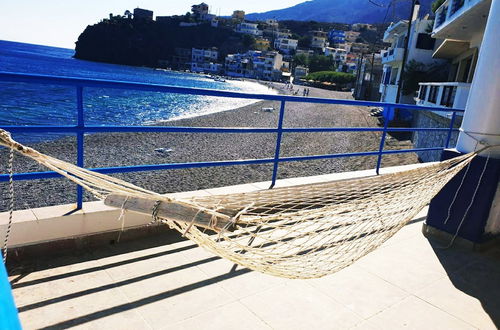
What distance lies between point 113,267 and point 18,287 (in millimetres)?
556

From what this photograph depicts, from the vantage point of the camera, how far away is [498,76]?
3.10m

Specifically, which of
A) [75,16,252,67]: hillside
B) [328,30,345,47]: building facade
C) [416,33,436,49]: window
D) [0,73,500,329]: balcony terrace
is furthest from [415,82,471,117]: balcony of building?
[328,30,345,47]: building facade

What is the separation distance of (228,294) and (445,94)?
14.9 meters

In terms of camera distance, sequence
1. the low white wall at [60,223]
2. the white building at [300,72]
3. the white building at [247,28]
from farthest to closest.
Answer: the white building at [247,28] → the white building at [300,72] → the low white wall at [60,223]

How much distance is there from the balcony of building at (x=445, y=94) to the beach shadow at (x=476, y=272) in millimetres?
10590

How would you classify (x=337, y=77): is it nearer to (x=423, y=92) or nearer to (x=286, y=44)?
(x=286, y=44)

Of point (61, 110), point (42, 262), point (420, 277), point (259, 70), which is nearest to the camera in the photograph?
point (42, 262)

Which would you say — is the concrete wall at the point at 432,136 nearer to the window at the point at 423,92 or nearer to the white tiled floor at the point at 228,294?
the window at the point at 423,92

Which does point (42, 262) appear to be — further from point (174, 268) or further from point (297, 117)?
point (297, 117)

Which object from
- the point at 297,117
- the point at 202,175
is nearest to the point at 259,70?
the point at 297,117

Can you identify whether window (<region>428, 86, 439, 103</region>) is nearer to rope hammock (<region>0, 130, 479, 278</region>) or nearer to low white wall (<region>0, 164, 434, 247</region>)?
rope hammock (<region>0, 130, 479, 278</region>)

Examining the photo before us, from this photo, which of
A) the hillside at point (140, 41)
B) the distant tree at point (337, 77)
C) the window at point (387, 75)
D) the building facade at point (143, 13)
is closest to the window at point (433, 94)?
the window at point (387, 75)

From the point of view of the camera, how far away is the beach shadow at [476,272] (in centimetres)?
269

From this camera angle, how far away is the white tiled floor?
217 cm
